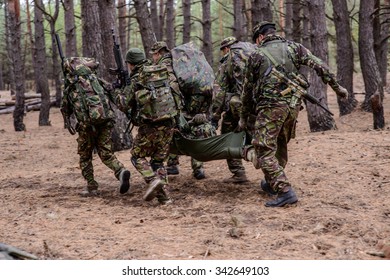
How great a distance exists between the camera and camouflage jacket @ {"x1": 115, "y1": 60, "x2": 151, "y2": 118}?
691 cm

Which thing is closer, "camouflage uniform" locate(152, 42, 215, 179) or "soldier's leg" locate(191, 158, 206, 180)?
"camouflage uniform" locate(152, 42, 215, 179)

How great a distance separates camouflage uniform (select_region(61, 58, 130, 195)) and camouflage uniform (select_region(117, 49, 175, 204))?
64cm

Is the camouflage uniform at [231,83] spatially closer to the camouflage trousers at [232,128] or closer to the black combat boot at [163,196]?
the camouflage trousers at [232,128]

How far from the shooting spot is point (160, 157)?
7.11 metres

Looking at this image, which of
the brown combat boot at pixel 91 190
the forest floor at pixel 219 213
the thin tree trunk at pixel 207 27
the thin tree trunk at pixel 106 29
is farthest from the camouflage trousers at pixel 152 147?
the thin tree trunk at pixel 207 27

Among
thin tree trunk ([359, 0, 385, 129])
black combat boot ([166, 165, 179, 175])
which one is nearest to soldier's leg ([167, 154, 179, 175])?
black combat boot ([166, 165, 179, 175])

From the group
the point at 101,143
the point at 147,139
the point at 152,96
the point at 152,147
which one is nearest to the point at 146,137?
the point at 147,139

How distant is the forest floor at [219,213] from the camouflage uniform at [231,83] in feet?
3.43

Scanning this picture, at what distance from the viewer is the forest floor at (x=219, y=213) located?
5.02 meters

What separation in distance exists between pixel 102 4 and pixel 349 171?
6.57 m

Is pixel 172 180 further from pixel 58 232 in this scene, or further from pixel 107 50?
pixel 107 50

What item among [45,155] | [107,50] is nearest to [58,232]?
[107,50]

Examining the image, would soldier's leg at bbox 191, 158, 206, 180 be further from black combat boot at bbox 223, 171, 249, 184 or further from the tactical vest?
the tactical vest

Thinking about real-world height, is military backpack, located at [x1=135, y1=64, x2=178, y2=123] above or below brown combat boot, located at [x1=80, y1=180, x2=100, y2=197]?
above
